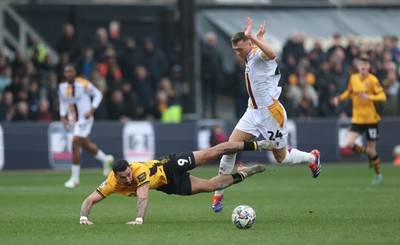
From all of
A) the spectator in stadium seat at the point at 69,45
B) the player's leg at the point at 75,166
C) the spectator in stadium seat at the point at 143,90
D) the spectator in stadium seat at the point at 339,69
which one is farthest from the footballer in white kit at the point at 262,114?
the spectator in stadium seat at the point at 339,69

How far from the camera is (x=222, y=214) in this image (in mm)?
15633

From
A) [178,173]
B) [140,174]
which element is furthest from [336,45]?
[140,174]

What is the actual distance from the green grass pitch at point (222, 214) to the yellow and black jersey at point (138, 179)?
0.49 m

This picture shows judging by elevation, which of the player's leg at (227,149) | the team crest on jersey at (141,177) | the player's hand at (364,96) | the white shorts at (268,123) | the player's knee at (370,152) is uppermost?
the player's hand at (364,96)

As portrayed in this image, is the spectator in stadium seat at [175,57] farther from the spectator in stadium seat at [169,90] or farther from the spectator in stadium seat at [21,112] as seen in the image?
Answer: the spectator in stadium seat at [21,112]

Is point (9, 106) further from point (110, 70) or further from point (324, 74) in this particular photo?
point (324, 74)

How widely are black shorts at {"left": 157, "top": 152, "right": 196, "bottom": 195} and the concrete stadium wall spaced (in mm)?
13073

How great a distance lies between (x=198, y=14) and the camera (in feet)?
111

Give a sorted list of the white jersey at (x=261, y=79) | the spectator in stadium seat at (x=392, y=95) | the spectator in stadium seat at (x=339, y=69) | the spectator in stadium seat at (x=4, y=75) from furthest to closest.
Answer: the spectator in stadium seat at (x=339, y=69) → the spectator in stadium seat at (x=392, y=95) → the spectator in stadium seat at (x=4, y=75) → the white jersey at (x=261, y=79)

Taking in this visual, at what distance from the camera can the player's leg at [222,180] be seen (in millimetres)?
14648

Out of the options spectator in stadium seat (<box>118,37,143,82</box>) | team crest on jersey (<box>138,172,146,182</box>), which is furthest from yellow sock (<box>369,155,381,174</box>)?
spectator in stadium seat (<box>118,37,143,82</box>)

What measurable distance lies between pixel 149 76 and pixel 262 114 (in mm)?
15054

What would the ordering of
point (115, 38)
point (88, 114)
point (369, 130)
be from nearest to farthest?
point (369, 130)
point (88, 114)
point (115, 38)

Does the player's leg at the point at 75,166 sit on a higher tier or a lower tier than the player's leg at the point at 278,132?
lower
